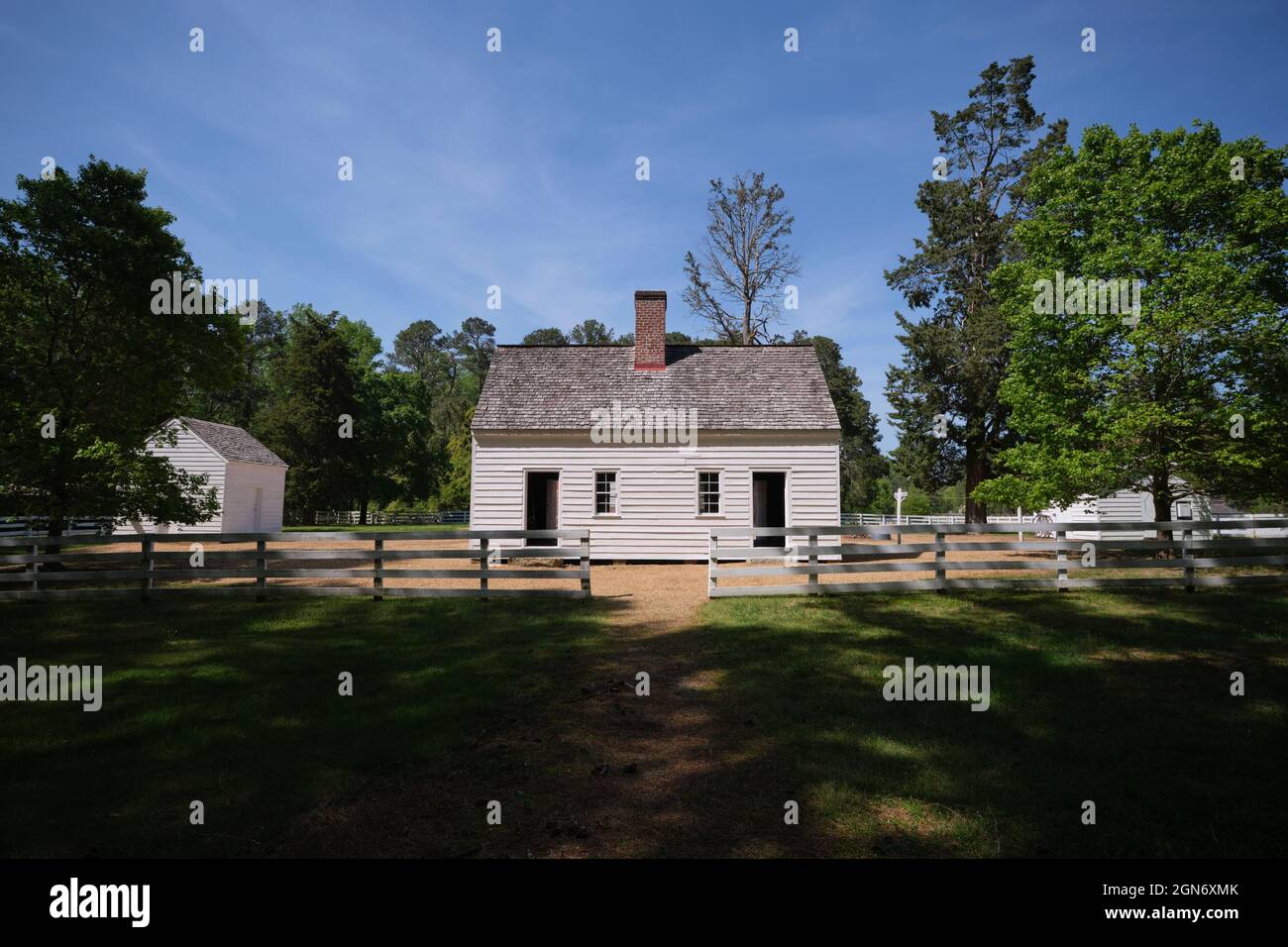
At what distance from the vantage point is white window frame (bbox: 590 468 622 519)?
19.3 meters

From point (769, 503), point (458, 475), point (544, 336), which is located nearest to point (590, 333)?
point (544, 336)

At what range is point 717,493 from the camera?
19.5 metres

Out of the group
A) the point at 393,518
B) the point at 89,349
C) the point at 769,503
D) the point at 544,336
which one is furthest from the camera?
the point at 544,336

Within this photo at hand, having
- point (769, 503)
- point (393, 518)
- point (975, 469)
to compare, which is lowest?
point (393, 518)

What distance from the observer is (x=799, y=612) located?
1043 cm

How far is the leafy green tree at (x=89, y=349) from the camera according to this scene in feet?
44.7

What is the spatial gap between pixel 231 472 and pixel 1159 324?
35480 mm

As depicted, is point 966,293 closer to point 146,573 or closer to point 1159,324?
point 1159,324

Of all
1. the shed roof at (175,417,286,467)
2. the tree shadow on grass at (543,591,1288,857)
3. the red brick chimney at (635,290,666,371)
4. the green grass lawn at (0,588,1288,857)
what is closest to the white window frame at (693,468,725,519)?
the red brick chimney at (635,290,666,371)

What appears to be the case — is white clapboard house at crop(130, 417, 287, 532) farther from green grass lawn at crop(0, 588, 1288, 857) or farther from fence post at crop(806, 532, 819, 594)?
fence post at crop(806, 532, 819, 594)

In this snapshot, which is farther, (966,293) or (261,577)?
(966,293)

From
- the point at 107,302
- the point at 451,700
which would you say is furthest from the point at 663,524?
the point at 107,302
